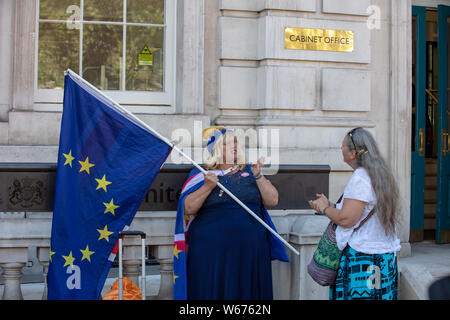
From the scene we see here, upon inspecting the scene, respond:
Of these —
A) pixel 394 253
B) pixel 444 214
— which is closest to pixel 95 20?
pixel 394 253

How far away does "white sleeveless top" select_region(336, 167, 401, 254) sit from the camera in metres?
4.11

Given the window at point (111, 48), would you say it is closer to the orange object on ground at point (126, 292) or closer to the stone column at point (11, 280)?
the stone column at point (11, 280)

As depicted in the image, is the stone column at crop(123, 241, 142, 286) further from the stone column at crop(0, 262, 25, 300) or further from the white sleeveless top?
the white sleeveless top

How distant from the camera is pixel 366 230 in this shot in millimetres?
4156

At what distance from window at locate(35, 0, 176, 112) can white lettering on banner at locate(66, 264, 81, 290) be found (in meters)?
3.06

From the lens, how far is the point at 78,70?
7.18m

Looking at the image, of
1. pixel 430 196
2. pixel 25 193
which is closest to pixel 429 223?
pixel 430 196

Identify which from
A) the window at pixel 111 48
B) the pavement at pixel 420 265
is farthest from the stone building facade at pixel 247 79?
the pavement at pixel 420 265

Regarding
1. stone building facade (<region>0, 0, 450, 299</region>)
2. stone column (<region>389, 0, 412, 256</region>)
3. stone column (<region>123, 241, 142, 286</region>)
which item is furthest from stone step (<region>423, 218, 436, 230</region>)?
stone column (<region>123, 241, 142, 286</region>)

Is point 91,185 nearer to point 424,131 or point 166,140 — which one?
point 166,140

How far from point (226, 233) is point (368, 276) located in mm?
993
